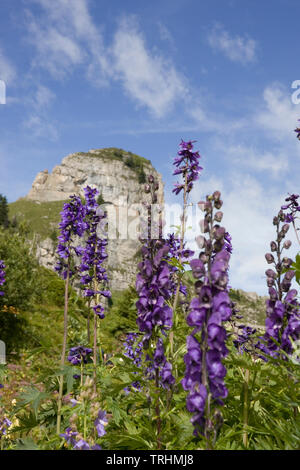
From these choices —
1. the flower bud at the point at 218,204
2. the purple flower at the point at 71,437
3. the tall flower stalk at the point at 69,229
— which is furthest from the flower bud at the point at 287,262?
the tall flower stalk at the point at 69,229

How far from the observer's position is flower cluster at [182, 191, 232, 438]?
2096 millimetres

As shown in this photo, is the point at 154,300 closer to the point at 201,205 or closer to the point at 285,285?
the point at 201,205

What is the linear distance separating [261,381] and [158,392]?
2.94 ft

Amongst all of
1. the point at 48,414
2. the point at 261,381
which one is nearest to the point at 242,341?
the point at 261,381

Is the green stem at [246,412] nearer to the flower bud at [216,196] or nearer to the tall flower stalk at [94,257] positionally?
the flower bud at [216,196]

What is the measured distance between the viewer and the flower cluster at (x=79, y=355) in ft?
15.1

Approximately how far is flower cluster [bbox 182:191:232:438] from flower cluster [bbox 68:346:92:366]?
106 inches

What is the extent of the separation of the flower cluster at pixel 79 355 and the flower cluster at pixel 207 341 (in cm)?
270

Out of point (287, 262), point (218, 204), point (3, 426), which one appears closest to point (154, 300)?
point (218, 204)

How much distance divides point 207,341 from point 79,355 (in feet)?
10.4
